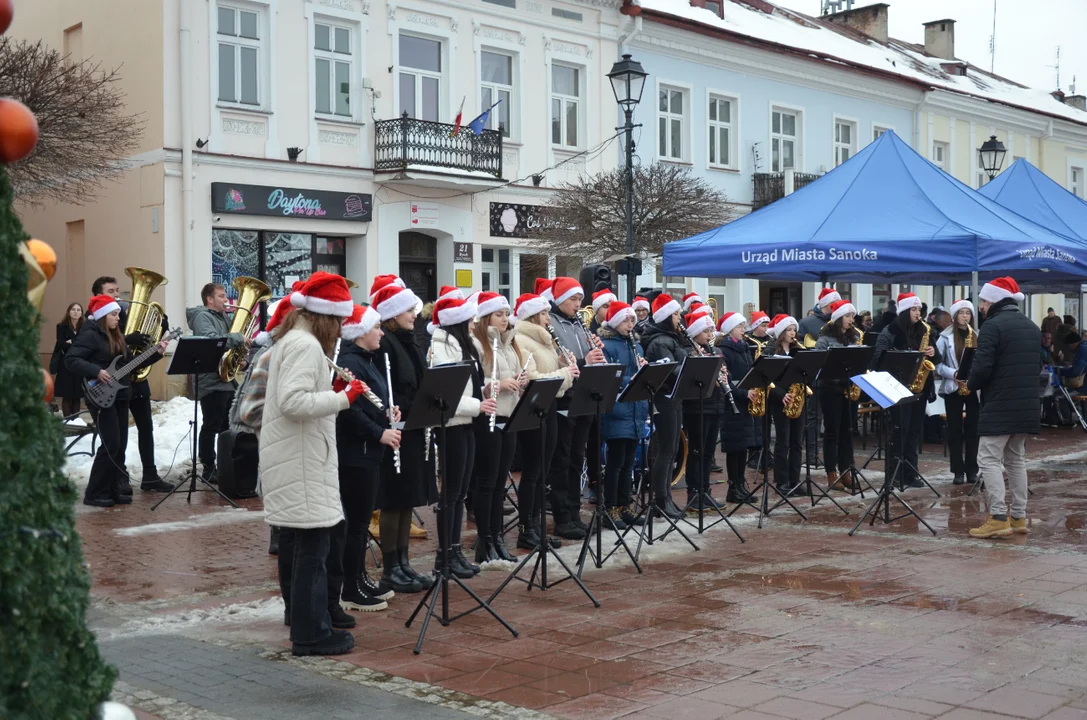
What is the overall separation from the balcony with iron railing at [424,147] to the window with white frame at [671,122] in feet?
20.3

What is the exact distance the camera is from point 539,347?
29.8 feet

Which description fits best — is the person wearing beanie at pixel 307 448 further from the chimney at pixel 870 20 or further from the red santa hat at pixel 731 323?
the chimney at pixel 870 20

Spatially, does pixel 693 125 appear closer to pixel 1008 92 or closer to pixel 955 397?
pixel 955 397

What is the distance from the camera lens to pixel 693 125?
28.8 metres

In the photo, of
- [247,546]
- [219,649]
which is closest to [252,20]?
[247,546]

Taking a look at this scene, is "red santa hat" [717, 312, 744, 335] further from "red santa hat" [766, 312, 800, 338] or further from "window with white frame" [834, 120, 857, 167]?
"window with white frame" [834, 120, 857, 167]

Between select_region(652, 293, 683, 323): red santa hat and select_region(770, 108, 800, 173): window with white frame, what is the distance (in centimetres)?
2147

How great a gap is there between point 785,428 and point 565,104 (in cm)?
1593

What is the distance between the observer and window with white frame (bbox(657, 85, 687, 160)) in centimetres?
2820

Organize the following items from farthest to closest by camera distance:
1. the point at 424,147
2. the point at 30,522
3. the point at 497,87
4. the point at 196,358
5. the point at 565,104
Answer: the point at 565,104, the point at 497,87, the point at 424,147, the point at 196,358, the point at 30,522

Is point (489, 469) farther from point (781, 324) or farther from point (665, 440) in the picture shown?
point (781, 324)

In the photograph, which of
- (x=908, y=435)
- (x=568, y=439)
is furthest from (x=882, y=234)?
(x=568, y=439)

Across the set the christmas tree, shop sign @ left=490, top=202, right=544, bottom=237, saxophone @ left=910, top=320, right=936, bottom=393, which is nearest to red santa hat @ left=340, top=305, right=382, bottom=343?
the christmas tree

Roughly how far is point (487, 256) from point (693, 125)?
6934 millimetres
